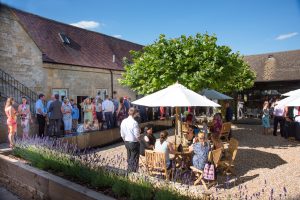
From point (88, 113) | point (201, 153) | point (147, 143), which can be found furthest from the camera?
point (88, 113)

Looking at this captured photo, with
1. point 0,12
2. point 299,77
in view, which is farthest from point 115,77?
point 0,12

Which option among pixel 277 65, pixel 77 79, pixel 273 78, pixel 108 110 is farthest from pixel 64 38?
pixel 277 65

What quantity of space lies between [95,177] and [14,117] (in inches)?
201

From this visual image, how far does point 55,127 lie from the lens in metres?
10.9

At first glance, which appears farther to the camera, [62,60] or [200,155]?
[62,60]

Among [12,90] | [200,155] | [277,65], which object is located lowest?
[200,155]

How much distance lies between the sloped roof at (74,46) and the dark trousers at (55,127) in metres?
7.16

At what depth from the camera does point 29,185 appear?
20.1ft

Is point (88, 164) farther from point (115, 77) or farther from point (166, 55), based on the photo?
point (115, 77)

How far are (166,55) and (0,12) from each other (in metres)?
9.69

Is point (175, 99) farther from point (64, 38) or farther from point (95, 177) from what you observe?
point (64, 38)

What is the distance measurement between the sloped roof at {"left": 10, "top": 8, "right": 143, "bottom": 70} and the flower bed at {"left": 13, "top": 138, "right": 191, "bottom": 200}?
1104 centimetres

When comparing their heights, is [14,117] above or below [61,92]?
below

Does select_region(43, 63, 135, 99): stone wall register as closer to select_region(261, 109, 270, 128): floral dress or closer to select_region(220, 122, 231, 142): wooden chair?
select_region(220, 122, 231, 142): wooden chair
